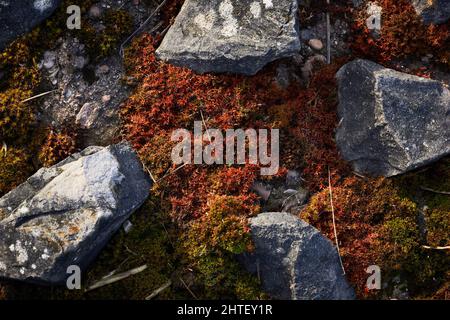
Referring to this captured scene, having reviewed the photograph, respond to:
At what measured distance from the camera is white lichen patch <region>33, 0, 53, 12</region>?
29.9ft

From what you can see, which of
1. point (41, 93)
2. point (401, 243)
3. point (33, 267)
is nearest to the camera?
point (33, 267)

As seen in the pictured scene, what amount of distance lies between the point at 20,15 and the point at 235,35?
3738mm

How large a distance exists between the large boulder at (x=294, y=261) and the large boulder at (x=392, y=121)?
156 centimetres

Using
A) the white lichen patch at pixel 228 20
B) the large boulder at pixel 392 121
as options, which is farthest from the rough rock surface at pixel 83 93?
the large boulder at pixel 392 121

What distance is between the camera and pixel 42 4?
9.15 meters

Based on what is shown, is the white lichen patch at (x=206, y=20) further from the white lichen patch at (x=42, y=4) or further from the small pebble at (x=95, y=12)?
the white lichen patch at (x=42, y=4)

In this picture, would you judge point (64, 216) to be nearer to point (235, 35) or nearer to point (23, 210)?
point (23, 210)

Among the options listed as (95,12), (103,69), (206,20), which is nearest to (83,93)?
(103,69)

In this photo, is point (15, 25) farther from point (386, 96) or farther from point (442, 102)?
point (442, 102)

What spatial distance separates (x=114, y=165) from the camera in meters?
8.56

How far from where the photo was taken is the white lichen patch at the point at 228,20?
8.89m

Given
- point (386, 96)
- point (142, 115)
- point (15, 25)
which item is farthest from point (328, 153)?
point (15, 25)

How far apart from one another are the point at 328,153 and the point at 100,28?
15.2ft

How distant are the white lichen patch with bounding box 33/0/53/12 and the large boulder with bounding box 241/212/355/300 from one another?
16.9ft
